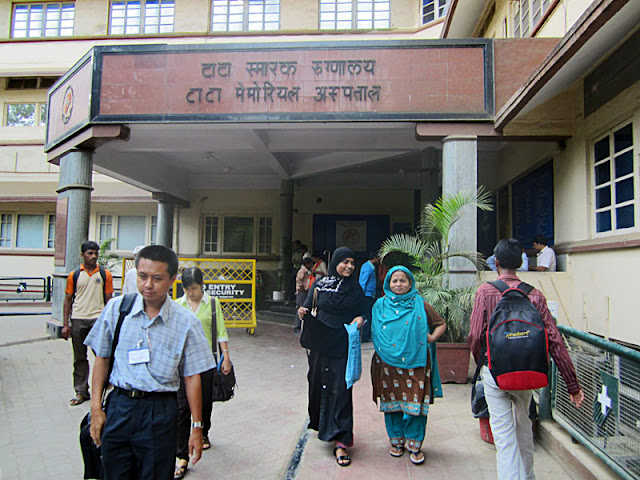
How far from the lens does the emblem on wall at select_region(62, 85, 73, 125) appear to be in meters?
8.29

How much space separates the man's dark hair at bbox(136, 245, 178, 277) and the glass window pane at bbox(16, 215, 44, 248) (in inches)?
622

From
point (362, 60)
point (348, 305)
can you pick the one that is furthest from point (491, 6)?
point (348, 305)

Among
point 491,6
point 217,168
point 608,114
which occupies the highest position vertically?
point 491,6

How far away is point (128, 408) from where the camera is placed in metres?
2.05

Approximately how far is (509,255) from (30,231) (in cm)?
1698

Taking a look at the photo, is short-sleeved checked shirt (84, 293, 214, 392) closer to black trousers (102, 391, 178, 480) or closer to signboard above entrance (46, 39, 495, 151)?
black trousers (102, 391, 178, 480)

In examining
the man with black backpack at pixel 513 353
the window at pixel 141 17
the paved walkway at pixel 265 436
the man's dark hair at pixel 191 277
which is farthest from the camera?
the window at pixel 141 17

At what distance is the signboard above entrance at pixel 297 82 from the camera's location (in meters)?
6.70

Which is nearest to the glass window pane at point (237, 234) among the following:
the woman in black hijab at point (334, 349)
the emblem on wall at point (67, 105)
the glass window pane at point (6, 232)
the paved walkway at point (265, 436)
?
the emblem on wall at point (67, 105)

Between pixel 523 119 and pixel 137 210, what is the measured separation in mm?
12738

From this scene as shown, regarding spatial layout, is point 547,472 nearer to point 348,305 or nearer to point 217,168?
point 348,305

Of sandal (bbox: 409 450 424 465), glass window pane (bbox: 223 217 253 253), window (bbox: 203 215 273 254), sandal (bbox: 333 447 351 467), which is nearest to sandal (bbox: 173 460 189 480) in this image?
sandal (bbox: 333 447 351 467)

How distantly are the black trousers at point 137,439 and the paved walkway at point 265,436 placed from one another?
1.32m

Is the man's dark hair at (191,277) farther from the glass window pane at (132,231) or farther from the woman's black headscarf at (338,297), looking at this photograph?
the glass window pane at (132,231)
